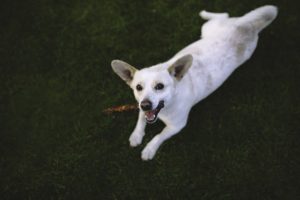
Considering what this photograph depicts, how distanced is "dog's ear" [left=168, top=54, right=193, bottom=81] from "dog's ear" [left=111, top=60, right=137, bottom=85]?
455 millimetres

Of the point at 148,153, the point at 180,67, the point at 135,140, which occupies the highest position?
the point at 180,67

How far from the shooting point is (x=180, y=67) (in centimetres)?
381

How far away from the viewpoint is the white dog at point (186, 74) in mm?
3709

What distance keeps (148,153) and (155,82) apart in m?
1.34

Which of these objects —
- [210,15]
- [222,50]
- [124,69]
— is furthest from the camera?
[210,15]

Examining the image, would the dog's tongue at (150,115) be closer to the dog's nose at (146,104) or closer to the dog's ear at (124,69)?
the dog's nose at (146,104)

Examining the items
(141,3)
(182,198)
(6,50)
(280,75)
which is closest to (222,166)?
(182,198)

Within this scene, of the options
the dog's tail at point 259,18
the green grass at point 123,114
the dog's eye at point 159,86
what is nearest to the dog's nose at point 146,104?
the dog's eye at point 159,86

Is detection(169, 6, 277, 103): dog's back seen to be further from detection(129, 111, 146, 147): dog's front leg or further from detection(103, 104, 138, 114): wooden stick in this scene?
detection(103, 104, 138, 114): wooden stick

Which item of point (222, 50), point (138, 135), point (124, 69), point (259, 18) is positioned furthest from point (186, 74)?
point (259, 18)

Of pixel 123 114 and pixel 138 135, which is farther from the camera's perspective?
pixel 123 114

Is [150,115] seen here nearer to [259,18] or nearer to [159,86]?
[159,86]

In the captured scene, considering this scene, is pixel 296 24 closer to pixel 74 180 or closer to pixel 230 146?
pixel 230 146

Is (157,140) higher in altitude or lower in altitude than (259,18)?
lower
